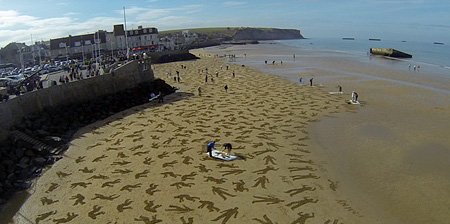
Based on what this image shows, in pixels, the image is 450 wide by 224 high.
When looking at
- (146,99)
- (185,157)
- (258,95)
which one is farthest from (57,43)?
(185,157)

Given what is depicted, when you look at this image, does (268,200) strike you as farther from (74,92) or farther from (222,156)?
(74,92)

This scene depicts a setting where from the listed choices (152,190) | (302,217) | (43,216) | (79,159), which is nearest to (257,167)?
(302,217)

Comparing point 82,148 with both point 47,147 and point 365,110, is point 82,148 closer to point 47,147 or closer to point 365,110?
point 47,147

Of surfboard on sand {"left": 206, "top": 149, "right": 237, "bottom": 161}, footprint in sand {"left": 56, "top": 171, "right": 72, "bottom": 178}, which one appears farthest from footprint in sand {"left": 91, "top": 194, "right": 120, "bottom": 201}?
surfboard on sand {"left": 206, "top": 149, "right": 237, "bottom": 161}

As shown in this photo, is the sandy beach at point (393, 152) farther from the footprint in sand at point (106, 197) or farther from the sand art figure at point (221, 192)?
the footprint in sand at point (106, 197)

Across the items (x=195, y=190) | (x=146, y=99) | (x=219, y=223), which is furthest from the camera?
(x=146, y=99)

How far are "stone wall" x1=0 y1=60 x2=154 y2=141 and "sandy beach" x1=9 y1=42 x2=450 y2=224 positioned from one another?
4112 millimetres

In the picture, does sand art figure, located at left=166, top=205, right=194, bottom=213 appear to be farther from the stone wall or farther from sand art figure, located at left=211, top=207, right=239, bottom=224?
the stone wall

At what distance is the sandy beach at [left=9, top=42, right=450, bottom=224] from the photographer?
11.9 m

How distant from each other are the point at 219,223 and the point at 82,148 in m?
11.6

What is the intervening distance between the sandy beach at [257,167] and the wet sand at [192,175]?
0.22ft

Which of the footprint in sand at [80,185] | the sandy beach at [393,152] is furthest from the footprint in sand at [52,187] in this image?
the sandy beach at [393,152]

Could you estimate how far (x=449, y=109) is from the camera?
25.5 m

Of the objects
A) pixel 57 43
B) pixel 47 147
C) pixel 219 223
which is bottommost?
pixel 219 223
